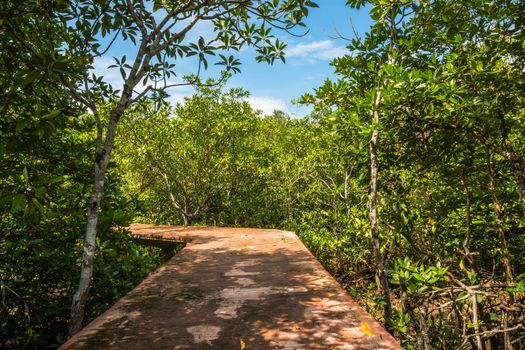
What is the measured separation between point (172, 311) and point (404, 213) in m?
3.33

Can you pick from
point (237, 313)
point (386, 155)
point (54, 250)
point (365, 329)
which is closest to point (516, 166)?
point (386, 155)

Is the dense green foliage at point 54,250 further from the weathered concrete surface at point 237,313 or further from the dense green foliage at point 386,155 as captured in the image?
the weathered concrete surface at point 237,313


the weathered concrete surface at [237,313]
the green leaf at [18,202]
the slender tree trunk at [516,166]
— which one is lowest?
the weathered concrete surface at [237,313]

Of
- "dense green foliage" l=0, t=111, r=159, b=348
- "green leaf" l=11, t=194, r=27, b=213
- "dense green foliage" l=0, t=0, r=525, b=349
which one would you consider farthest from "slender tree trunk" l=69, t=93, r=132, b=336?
"green leaf" l=11, t=194, r=27, b=213

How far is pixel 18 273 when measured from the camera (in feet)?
13.3

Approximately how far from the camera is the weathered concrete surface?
2121 mm

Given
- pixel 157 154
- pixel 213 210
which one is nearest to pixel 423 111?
pixel 157 154

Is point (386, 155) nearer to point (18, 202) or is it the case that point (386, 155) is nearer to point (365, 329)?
point (365, 329)

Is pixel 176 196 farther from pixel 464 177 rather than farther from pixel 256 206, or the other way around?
pixel 464 177

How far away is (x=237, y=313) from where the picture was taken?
2.62 metres

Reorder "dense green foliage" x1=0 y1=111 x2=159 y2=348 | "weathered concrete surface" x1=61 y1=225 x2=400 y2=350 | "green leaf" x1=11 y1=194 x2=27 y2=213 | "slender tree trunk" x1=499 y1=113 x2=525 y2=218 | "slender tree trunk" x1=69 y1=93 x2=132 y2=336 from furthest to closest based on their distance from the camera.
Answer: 1. "dense green foliage" x1=0 y1=111 x2=159 y2=348
2. "slender tree trunk" x1=499 y1=113 x2=525 y2=218
3. "slender tree trunk" x1=69 y1=93 x2=132 y2=336
4. "weathered concrete surface" x1=61 y1=225 x2=400 y2=350
5. "green leaf" x1=11 y1=194 x2=27 y2=213

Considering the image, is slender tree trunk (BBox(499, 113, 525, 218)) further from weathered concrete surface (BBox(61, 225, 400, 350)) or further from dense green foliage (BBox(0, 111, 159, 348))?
dense green foliage (BBox(0, 111, 159, 348))

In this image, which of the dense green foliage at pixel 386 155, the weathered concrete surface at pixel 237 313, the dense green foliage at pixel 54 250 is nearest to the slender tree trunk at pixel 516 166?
the dense green foliage at pixel 386 155

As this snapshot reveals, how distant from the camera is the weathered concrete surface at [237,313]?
6.96 ft
